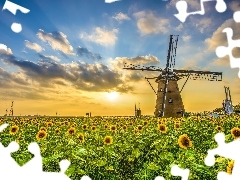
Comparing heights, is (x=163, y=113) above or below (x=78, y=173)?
above

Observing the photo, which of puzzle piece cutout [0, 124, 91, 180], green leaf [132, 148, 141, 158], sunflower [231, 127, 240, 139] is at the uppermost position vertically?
sunflower [231, 127, 240, 139]

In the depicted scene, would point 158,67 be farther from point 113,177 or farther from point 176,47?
point 113,177

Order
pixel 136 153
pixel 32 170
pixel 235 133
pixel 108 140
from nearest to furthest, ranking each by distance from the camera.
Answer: pixel 32 170 < pixel 136 153 < pixel 108 140 < pixel 235 133

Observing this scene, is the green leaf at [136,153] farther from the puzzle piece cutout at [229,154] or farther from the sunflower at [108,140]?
the puzzle piece cutout at [229,154]

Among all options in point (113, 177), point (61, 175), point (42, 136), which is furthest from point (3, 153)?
A: point (42, 136)

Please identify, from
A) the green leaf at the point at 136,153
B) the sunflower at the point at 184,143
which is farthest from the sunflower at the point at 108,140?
the sunflower at the point at 184,143

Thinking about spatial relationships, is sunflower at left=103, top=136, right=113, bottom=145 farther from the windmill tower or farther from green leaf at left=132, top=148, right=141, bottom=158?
the windmill tower

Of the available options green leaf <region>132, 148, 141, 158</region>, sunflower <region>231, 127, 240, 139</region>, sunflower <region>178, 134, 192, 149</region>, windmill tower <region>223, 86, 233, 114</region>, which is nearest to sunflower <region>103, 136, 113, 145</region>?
green leaf <region>132, 148, 141, 158</region>

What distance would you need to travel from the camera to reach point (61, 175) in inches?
133

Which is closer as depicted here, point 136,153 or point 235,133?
point 136,153

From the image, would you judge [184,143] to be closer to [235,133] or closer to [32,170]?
[235,133]

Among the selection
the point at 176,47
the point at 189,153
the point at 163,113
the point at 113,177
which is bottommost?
the point at 113,177

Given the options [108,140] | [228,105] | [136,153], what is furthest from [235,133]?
[228,105]

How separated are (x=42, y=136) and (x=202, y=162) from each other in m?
4.04
